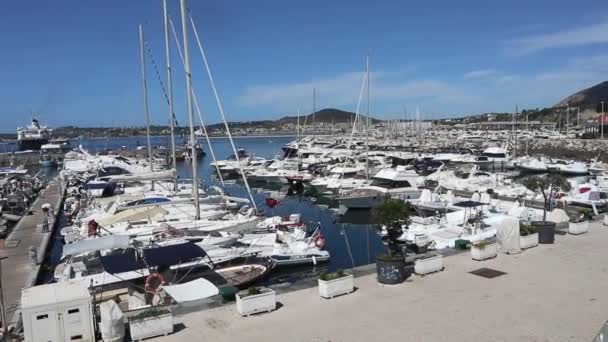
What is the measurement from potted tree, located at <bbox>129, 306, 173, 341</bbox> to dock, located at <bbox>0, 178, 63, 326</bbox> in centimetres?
614

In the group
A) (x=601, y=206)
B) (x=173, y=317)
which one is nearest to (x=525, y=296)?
(x=173, y=317)

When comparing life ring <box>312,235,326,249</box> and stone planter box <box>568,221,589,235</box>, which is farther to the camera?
life ring <box>312,235,326,249</box>

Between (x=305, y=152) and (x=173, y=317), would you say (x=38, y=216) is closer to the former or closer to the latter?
(x=173, y=317)

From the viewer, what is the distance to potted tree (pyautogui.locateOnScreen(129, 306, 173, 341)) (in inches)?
393

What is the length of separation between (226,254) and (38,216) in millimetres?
21913

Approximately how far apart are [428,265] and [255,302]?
18.1 feet

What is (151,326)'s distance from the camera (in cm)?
1012

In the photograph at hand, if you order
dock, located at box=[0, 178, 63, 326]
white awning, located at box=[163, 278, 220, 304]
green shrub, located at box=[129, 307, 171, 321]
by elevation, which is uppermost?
green shrub, located at box=[129, 307, 171, 321]

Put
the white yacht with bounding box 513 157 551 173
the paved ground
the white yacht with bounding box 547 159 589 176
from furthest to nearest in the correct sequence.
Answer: the white yacht with bounding box 513 157 551 173 → the white yacht with bounding box 547 159 589 176 → the paved ground

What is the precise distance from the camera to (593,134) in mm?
115312

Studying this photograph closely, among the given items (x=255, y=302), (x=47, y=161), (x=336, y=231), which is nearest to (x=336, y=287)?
(x=255, y=302)

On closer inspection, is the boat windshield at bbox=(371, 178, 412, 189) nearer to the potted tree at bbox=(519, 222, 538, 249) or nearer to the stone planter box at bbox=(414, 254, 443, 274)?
the potted tree at bbox=(519, 222, 538, 249)

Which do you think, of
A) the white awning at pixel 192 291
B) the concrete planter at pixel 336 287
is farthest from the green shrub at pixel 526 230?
the white awning at pixel 192 291

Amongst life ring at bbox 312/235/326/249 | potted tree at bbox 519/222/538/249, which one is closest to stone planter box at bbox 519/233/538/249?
potted tree at bbox 519/222/538/249
